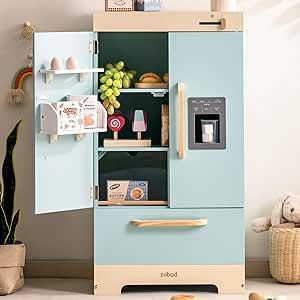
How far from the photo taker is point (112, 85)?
173 inches

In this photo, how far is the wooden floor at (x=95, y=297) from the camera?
14.2ft

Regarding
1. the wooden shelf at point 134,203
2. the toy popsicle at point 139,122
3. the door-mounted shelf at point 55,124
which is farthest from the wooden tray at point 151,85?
the wooden shelf at point 134,203

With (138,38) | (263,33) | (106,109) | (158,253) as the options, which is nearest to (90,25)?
(138,38)

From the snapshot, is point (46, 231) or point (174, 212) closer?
point (174, 212)

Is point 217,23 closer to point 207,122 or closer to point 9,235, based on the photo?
point 207,122

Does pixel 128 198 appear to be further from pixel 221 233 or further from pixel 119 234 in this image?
pixel 221 233

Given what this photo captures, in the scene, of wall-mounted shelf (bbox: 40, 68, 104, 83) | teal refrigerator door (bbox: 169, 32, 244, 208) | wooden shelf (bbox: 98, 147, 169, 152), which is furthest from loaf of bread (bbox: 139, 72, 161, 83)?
wooden shelf (bbox: 98, 147, 169, 152)

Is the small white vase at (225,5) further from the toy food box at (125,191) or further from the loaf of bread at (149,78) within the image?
the toy food box at (125,191)

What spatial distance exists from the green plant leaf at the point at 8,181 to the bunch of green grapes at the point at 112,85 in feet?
1.55

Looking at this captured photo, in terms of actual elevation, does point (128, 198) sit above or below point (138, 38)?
A: below

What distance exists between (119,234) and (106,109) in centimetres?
62

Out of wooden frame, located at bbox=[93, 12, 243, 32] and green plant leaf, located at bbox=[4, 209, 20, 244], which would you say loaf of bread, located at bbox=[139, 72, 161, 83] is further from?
green plant leaf, located at bbox=[4, 209, 20, 244]

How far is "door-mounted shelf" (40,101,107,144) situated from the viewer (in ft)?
13.7

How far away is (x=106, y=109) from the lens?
443 cm
